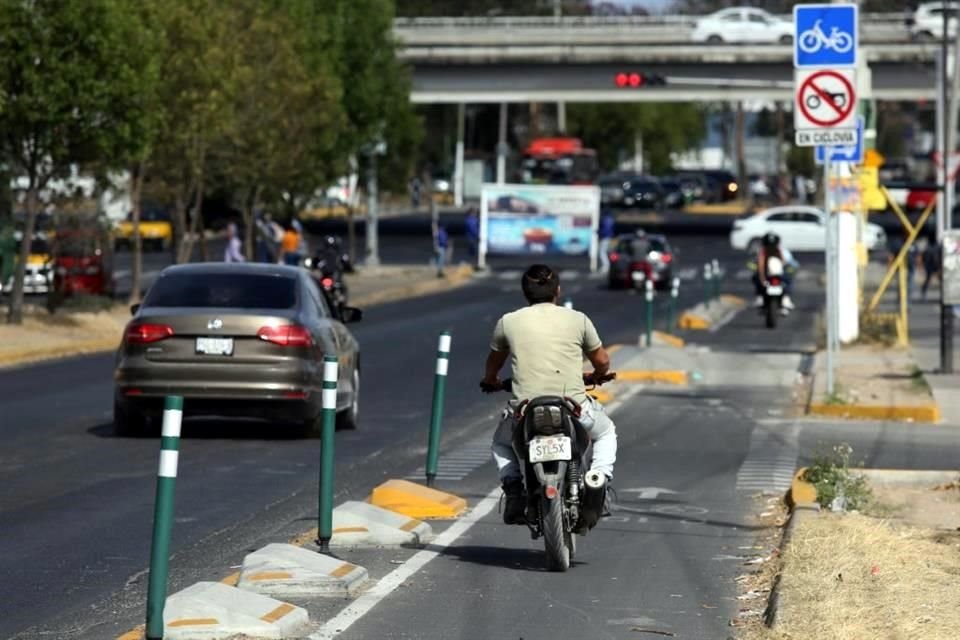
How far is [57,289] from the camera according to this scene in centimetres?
3753

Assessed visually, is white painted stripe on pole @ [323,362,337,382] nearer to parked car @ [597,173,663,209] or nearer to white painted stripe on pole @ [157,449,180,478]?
white painted stripe on pole @ [157,449,180,478]

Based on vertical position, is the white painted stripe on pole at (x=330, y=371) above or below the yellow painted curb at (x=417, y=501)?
above

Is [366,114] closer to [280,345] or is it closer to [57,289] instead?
[57,289]

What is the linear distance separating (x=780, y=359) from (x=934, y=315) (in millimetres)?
14645

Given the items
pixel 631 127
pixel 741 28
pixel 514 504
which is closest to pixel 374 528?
pixel 514 504

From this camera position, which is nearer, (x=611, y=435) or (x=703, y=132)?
(x=611, y=435)

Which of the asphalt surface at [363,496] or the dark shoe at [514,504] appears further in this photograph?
the dark shoe at [514,504]

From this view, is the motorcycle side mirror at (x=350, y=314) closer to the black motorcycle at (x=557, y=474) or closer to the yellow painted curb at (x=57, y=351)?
the black motorcycle at (x=557, y=474)

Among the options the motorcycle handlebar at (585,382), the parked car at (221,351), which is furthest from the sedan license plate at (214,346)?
the motorcycle handlebar at (585,382)

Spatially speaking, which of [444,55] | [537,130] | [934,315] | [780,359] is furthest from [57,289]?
[537,130]

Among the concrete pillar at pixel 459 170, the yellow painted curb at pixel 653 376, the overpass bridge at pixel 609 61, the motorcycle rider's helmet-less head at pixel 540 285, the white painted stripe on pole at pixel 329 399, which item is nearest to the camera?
the motorcycle rider's helmet-less head at pixel 540 285

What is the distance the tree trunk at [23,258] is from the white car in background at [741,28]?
154 ft

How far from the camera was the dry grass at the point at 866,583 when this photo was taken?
350 inches

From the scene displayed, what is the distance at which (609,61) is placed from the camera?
246 feet
